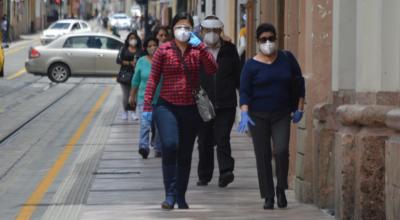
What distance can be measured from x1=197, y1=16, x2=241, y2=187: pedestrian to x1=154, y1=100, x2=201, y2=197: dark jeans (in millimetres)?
1901

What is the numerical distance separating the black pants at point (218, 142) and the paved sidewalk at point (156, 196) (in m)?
0.22

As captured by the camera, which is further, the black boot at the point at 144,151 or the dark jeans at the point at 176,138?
the black boot at the point at 144,151

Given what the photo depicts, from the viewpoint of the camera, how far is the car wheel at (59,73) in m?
37.9

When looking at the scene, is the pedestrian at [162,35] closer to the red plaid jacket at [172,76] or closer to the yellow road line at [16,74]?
the red plaid jacket at [172,76]

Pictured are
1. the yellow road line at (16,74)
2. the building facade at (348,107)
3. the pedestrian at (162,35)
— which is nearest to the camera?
the building facade at (348,107)

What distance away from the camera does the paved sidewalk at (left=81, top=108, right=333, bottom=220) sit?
11492 mm

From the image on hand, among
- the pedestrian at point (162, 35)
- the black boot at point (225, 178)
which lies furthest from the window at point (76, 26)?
the black boot at point (225, 178)

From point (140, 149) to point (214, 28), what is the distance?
12.0ft

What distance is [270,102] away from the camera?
11.7 meters

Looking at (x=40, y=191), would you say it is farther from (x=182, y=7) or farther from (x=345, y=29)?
(x=182, y=7)

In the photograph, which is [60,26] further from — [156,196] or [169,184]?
[169,184]

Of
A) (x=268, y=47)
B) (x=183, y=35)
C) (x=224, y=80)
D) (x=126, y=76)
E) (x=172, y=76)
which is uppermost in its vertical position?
(x=183, y=35)

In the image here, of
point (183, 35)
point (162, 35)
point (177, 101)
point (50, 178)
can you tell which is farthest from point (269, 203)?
point (162, 35)

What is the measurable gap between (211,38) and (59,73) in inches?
979
